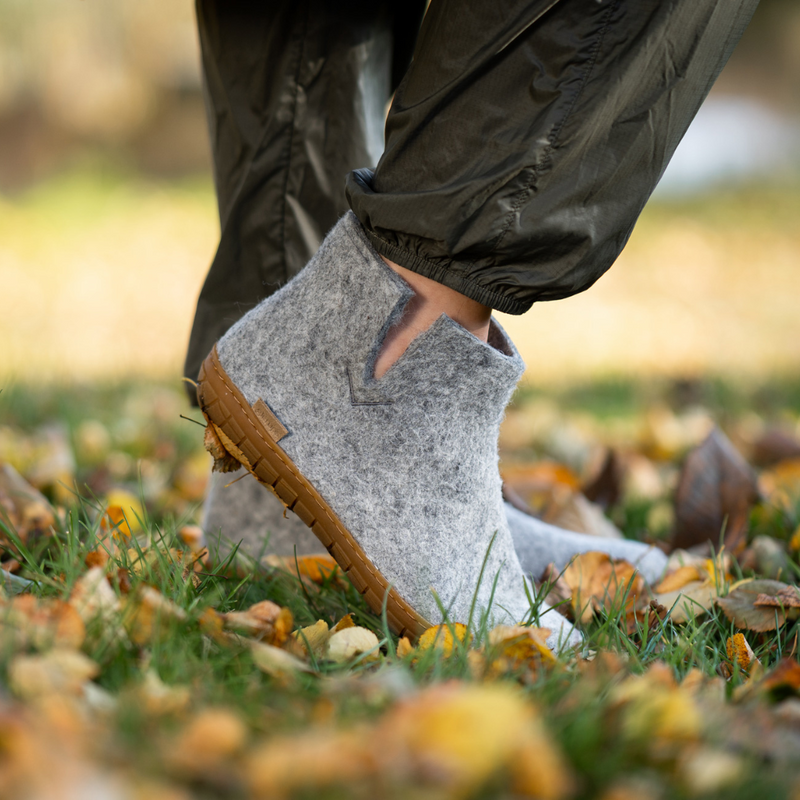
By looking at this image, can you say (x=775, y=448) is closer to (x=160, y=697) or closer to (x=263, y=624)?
(x=263, y=624)

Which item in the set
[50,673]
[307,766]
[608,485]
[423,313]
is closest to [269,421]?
[423,313]

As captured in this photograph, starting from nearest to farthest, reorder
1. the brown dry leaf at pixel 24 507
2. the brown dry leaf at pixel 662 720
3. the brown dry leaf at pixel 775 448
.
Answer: the brown dry leaf at pixel 662 720 → the brown dry leaf at pixel 24 507 → the brown dry leaf at pixel 775 448

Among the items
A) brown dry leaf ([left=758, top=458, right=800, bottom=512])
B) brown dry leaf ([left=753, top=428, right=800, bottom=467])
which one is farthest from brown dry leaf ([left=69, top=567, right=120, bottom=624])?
brown dry leaf ([left=753, top=428, right=800, bottom=467])

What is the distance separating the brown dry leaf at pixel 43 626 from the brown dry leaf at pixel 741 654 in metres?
0.66

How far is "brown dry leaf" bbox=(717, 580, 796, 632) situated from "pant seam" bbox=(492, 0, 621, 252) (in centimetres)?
54

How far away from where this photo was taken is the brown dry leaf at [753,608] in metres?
0.95

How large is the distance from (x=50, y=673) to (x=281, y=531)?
0.66 m

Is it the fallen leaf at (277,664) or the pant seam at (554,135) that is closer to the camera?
the fallen leaf at (277,664)

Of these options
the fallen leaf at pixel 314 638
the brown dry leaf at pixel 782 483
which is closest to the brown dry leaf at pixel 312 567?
the fallen leaf at pixel 314 638

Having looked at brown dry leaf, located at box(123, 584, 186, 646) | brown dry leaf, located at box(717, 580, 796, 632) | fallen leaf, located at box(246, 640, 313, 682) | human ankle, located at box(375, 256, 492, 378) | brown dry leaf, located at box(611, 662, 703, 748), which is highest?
human ankle, located at box(375, 256, 492, 378)

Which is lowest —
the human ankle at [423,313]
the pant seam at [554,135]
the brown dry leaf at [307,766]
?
the brown dry leaf at [307,766]

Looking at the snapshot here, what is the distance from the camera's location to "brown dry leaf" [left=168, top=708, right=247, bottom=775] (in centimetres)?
47

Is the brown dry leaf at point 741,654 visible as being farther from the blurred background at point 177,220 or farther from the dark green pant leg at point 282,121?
the blurred background at point 177,220

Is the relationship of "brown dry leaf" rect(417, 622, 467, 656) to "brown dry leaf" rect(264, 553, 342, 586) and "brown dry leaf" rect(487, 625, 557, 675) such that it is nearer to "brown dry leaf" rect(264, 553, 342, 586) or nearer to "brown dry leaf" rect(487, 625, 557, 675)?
"brown dry leaf" rect(487, 625, 557, 675)
